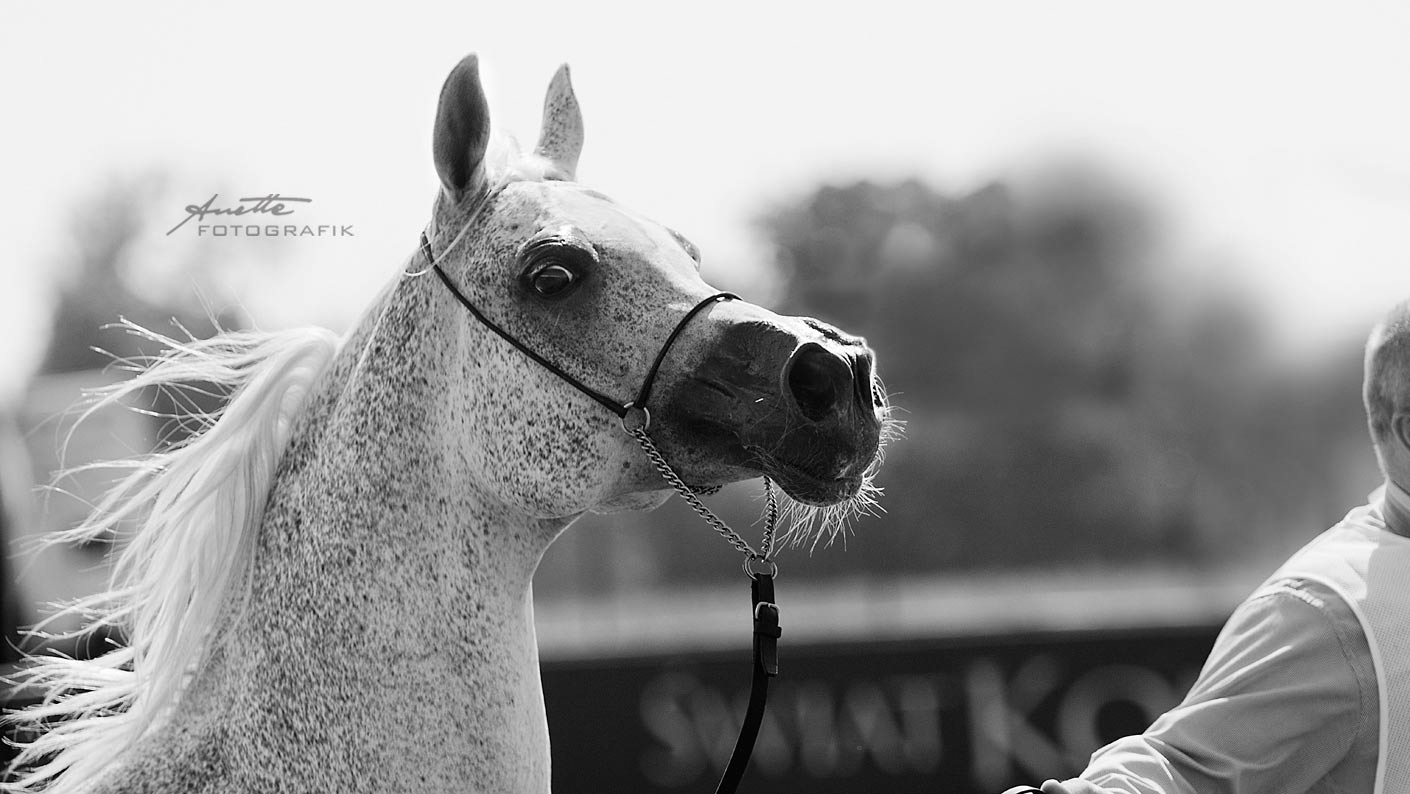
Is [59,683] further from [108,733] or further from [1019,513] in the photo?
[1019,513]

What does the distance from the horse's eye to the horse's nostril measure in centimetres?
34

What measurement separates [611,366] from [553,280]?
14cm

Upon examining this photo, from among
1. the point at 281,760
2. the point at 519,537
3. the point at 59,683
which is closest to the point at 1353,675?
the point at 519,537

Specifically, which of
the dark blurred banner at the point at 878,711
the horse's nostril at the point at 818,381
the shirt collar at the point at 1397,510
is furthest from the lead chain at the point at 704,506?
the dark blurred banner at the point at 878,711

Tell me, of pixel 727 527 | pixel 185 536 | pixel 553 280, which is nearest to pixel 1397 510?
pixel 727 527

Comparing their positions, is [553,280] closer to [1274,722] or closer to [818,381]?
[818,381]

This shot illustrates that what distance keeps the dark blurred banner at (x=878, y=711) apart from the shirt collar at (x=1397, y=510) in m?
3.38

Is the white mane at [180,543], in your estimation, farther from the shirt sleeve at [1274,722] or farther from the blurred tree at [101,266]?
the blurred tree at [101,266]

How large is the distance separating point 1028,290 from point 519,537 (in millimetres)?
14566

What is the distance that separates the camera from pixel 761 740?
530 cm

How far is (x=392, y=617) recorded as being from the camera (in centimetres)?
169

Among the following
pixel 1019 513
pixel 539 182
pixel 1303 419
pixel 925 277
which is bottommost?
pixel 1019 513

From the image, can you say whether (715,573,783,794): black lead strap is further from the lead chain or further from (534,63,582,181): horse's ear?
(534,63,582,181): horse's ear

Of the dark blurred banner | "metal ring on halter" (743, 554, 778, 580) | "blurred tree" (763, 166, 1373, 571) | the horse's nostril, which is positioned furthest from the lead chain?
"blurred tree" (763, 166, 1373, 571)
